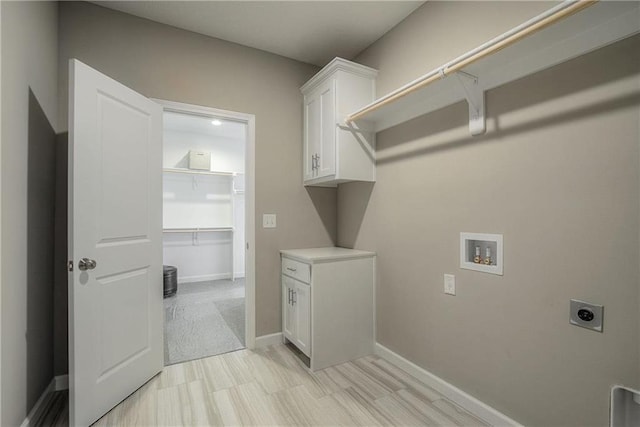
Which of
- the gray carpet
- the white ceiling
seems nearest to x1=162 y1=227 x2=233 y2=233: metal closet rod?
the gray carpet

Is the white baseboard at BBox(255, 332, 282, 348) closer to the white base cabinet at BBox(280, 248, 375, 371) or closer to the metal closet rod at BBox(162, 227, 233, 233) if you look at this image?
the white base cabinet at BBox(280, 248, 375, 371)

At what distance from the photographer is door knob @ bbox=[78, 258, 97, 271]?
5.03 feet

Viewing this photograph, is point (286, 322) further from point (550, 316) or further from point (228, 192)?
point (228, 192)

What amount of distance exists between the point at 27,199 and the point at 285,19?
203 cm

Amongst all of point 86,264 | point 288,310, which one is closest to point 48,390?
point 86,264

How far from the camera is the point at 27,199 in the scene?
5.01ft

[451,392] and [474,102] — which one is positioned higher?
[474,102]

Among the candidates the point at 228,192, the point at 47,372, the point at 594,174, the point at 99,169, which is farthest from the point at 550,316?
the point at 228,192

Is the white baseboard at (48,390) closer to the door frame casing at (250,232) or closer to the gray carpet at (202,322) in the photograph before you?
the gray carpet at (202,322)

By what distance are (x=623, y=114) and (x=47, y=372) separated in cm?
331

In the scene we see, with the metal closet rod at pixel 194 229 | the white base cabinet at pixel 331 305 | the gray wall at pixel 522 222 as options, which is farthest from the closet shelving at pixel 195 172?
the gray wall at pixel 522 222

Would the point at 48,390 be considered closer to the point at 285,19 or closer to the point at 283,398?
the point at 283,398

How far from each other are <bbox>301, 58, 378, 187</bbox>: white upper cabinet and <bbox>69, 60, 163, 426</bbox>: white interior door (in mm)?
1255

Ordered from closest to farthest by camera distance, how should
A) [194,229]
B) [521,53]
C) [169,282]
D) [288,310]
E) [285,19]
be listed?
[521,53]
[285,19]
[288,310]
[169,282]
[194,229]
